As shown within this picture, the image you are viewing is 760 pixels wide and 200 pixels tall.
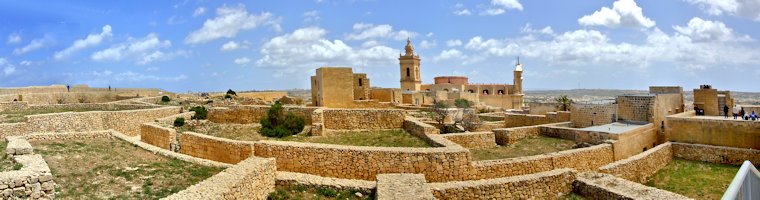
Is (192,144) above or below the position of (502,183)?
above

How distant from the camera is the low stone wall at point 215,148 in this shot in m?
10.3

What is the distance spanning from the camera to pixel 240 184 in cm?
743

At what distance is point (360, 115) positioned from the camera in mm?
16750

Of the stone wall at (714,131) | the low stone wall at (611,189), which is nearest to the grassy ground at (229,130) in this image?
the low stone wall at (611,189)

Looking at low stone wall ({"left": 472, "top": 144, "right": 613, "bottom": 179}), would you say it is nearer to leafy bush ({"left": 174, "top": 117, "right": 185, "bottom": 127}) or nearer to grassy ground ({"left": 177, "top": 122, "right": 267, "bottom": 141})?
grassy ground ({"left": 177, "top": 122, "right": 267, "bottom": 141})

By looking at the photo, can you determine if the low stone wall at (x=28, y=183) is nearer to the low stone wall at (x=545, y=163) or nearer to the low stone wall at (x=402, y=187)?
the low stone wall at (x=402, y=187)

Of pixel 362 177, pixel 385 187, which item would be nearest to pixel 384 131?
pixel 362 177

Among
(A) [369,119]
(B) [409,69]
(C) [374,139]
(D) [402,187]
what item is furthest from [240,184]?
(B) [409,69]

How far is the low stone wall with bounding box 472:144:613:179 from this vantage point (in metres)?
10.2

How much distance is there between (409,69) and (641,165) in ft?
127

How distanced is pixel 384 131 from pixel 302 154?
6502mm

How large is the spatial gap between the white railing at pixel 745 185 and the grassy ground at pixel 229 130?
1389cm

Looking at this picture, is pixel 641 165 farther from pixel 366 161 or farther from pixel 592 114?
pixel 366 161

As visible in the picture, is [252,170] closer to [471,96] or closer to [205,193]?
[205,193]
